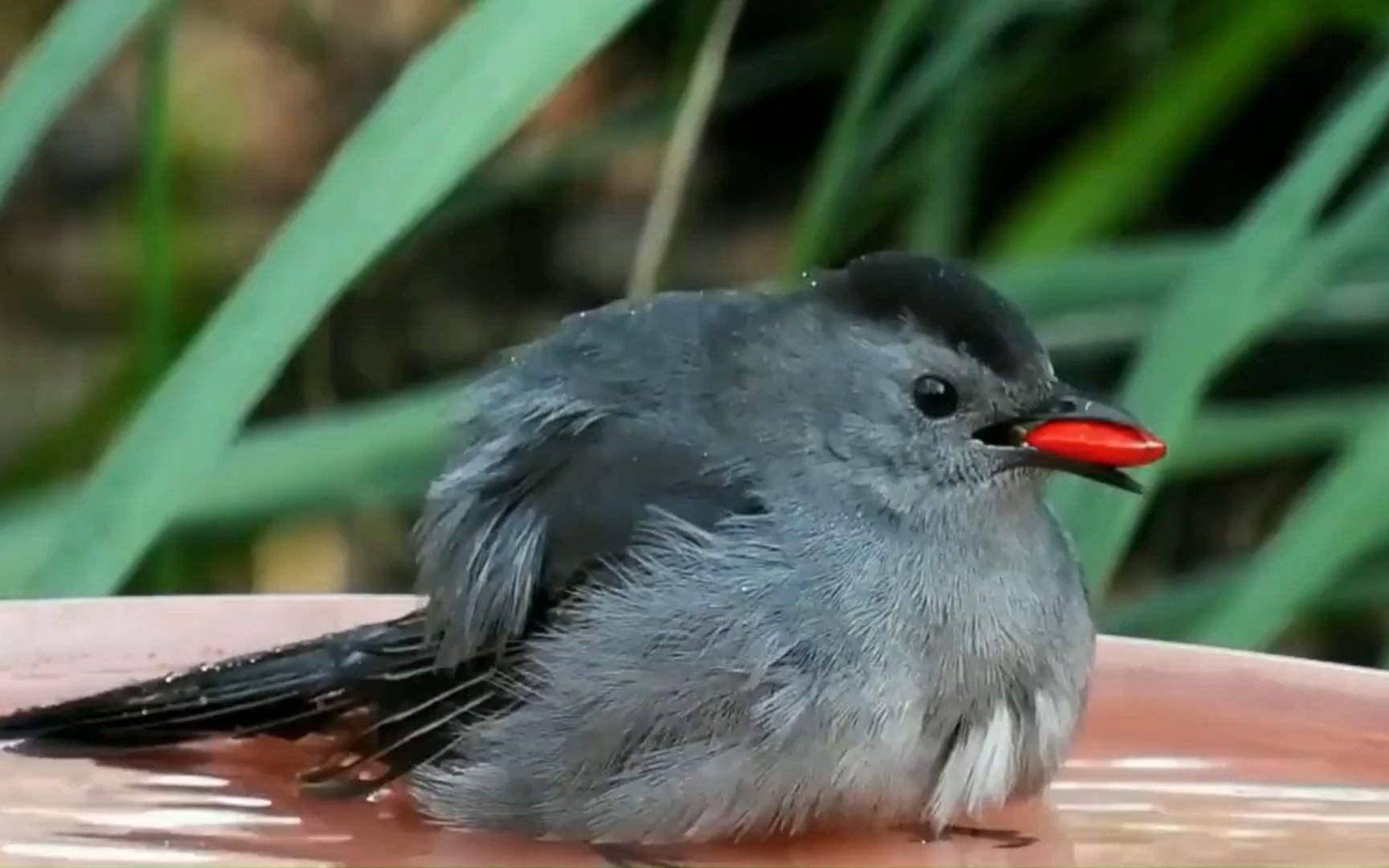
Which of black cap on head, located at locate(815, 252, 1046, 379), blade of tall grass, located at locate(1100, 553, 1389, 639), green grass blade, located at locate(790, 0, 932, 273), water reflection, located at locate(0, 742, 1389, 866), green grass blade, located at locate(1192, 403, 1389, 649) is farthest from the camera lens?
blade of tall grass, located at locate(1100, 553, 1389, 639)

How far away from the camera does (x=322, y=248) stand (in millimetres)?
1285

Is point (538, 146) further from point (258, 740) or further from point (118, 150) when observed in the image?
point (258, 740)

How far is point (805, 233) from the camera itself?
183cm

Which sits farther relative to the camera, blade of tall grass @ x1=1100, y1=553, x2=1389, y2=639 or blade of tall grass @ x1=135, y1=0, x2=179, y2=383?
blade of tall grass @ x1=1100, y1=553, x2=1389, y2=639

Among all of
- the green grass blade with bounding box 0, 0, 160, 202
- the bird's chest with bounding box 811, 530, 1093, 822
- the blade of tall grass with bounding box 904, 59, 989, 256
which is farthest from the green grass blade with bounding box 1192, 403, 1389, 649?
the green grass blade with bounding box 0, 0, 160, 202

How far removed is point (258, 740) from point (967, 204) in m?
1.45

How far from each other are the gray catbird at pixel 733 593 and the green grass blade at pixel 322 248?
0.46 ft

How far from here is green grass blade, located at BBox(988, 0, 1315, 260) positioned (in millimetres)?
1928

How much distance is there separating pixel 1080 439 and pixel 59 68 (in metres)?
0.67

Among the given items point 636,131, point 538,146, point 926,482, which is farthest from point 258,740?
point 538,146

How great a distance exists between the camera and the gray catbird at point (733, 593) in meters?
1.20

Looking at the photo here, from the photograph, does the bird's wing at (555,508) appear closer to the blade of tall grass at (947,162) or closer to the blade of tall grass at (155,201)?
the blade of tall grass at (155,201)

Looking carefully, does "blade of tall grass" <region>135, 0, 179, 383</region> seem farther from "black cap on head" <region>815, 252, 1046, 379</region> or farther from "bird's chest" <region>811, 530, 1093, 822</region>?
"bird's chest" <region>811, 530, 1093, 822</region>

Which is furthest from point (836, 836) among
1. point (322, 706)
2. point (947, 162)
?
point (947, 162)
